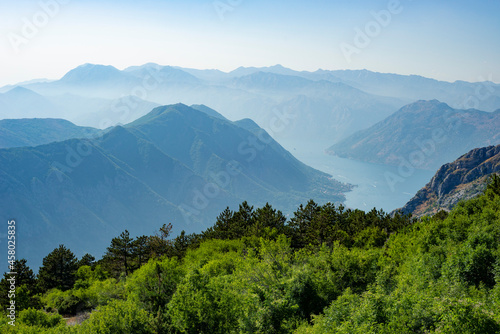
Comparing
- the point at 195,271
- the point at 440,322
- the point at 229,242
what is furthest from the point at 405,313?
the point at 229,242

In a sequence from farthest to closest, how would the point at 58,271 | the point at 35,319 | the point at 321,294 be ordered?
the point at 58,271 < the point at 35,319 < the point at 321,294

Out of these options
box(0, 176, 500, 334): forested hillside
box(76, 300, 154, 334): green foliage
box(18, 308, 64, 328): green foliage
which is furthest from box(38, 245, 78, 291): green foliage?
box(76, 300, 154, 334): green foliage

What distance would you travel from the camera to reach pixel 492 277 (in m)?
33.7

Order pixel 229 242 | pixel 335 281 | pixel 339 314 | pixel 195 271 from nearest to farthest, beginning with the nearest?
1. pixel 339 314
2. pixel 195 271
3. pixel 335 281
4. pixel 229 242

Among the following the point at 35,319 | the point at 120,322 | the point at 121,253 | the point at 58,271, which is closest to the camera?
the point at 120,322

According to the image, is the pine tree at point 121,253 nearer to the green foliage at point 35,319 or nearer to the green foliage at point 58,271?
the green foliage at point 58,271

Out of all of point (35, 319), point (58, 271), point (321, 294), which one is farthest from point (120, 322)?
point (58, 271)

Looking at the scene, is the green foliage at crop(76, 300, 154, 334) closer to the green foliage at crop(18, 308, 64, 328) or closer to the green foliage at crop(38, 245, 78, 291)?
the green foliage at crop(18, 308, 64, 328)

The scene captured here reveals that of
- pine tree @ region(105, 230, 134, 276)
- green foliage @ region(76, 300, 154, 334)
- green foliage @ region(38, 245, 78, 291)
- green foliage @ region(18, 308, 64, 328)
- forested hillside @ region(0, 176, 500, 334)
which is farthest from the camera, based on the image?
green foliage @ region(38, 245, 78, 291)

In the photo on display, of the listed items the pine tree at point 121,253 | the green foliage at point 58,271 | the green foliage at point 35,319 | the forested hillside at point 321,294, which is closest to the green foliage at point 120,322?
the forested hillside at point 321,294

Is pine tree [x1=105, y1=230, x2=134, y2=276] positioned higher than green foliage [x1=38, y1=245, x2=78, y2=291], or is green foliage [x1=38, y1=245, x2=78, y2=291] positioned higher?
pine tree [x1=105, y1=230, x2=134, y2=276]

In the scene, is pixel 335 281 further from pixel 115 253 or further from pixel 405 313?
pixel 115 253

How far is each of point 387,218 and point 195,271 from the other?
231 feet

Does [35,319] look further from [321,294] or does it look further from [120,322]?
[321,294]
